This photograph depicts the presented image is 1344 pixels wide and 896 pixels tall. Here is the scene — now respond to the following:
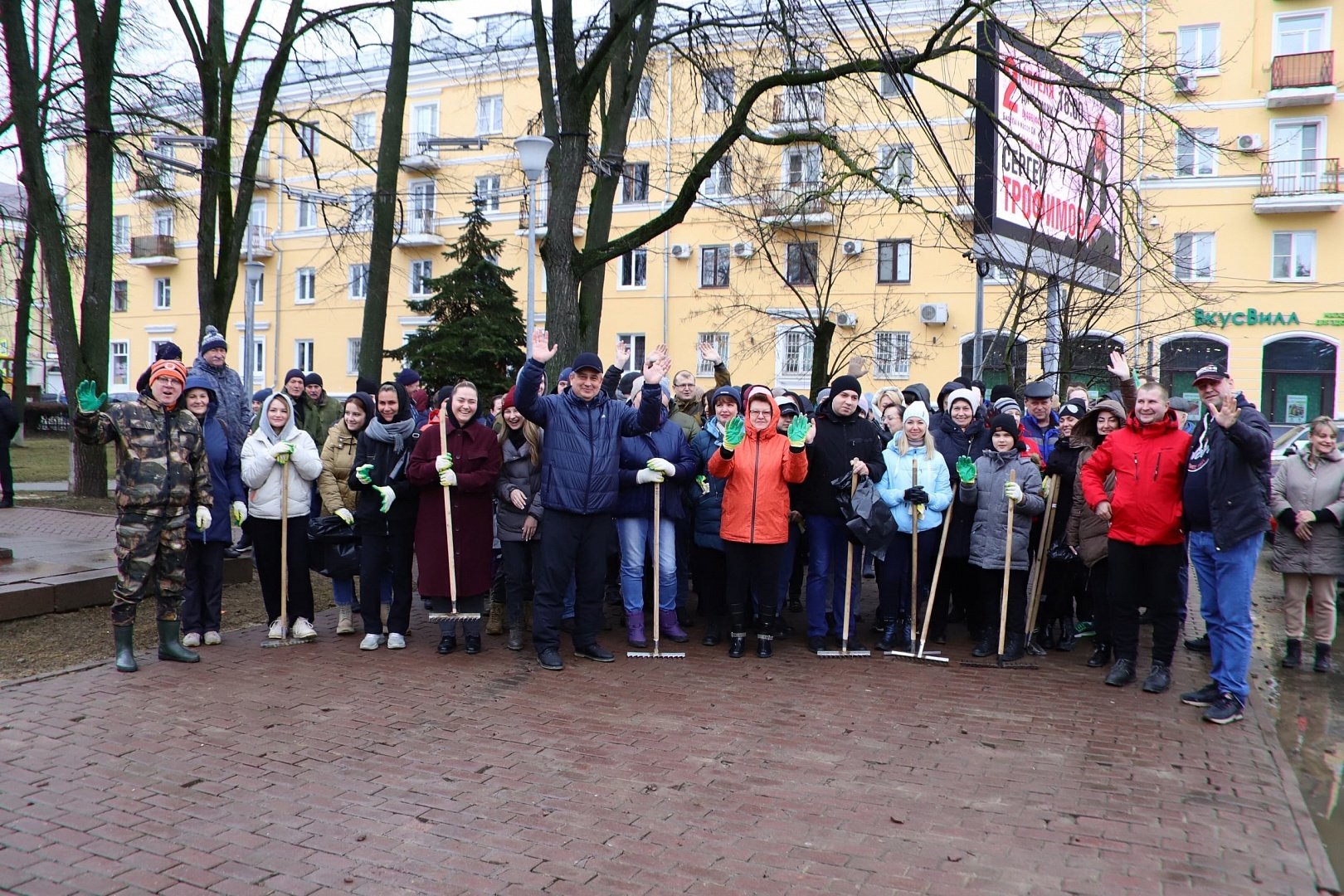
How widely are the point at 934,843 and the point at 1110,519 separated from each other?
3.59m

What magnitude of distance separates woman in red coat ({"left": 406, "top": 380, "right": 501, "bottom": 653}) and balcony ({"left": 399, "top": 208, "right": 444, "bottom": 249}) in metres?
30.6

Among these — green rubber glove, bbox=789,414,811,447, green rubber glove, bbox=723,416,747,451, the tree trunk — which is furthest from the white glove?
the tree trunk

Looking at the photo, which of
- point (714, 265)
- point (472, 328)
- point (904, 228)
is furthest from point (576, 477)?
point (714, 265)

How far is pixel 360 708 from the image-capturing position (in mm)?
6258

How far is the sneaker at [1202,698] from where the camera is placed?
21.9ft

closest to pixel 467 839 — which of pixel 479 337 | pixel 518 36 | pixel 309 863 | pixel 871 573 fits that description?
pixel 309 863

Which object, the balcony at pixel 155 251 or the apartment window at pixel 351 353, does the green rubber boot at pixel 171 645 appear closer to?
the apartment window at pixel 351 353

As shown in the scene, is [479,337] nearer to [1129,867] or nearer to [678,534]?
[678,534]

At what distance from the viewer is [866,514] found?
8008mm

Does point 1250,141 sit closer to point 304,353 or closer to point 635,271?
point 635,271

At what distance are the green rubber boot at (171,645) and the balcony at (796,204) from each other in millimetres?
10362

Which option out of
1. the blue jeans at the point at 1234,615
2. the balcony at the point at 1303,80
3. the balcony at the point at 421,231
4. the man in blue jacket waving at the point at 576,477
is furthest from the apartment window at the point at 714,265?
the blue jeans at the point at 1234,615

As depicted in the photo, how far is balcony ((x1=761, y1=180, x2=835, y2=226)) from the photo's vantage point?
51.1 feet

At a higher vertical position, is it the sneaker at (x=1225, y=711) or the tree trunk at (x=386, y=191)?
the tree trunk at (x=386, y=191)
